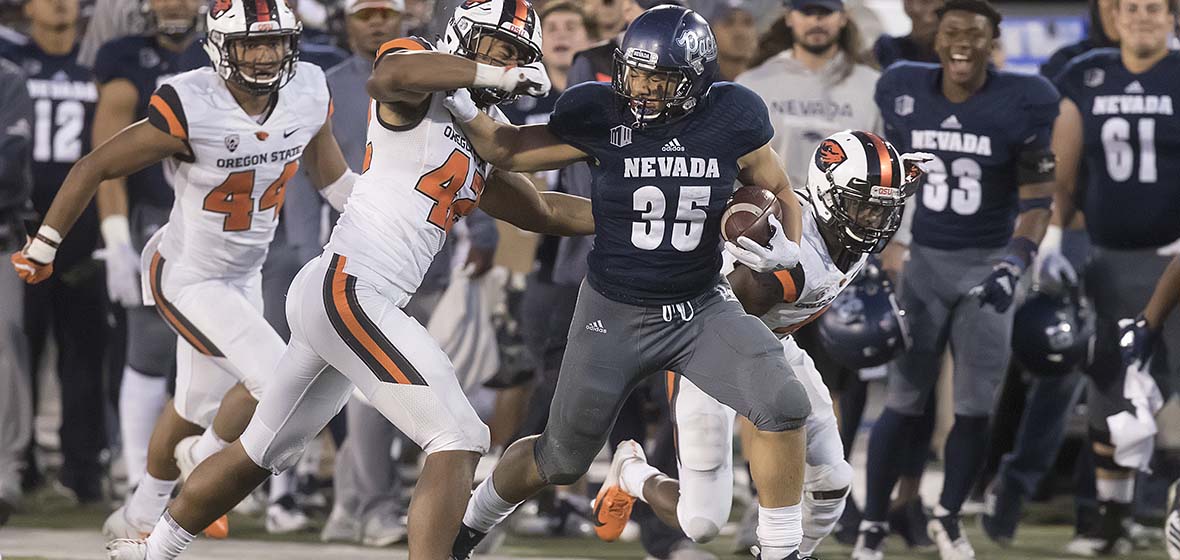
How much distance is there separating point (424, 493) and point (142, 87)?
9.63 ft

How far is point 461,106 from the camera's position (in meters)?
4.79

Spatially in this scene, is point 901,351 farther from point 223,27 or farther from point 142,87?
point 142,87

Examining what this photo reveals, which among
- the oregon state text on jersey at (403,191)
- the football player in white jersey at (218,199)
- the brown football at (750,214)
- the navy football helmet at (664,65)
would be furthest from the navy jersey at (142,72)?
the brown football at (750,214)

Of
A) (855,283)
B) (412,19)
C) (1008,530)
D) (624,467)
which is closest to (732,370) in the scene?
(624,467)

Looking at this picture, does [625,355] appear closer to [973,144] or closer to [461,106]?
[461,106]

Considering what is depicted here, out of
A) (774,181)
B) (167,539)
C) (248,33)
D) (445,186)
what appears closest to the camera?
(445,186)

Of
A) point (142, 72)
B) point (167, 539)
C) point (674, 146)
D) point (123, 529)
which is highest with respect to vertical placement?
point (142, 72)

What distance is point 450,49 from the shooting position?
4902 millimetres

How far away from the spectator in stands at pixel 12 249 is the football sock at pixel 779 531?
333 centimetres

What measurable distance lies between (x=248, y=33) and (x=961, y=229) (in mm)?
2541

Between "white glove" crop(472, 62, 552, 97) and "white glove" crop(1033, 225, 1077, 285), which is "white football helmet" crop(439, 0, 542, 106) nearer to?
"white glove" crop(472, 62, 552, 97)

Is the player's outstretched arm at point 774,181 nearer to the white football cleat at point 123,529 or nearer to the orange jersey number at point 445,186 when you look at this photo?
the orange jersey number at point 445,186

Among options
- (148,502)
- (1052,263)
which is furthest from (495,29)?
(1052,263)

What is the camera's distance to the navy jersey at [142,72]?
6.97 m
